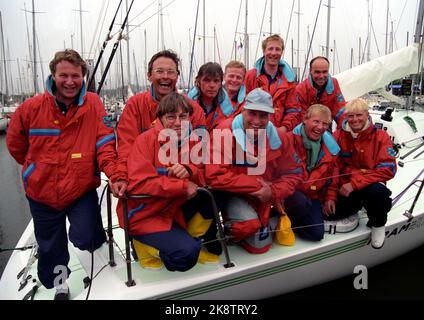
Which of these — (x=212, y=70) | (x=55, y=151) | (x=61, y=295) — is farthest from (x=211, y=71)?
(x=61, y=295)

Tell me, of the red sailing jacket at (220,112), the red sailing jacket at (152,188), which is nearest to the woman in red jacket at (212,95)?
the red sailing jacket at (220,112)

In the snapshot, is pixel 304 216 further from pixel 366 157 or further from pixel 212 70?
pixel 212 70

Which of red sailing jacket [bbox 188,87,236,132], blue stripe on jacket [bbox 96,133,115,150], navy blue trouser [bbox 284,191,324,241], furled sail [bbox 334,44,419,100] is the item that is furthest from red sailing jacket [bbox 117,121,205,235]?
furled sail [bbox 334,44,419,100]

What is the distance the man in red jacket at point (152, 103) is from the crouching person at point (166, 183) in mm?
252

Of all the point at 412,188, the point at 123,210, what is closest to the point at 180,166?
the point at 123,210

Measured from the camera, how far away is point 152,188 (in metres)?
2.36

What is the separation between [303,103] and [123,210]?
266 centimetres

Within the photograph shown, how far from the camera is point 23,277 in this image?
298cm

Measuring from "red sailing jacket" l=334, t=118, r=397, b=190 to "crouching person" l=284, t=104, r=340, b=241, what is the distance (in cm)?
26

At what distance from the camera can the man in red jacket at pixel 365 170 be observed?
3162mm

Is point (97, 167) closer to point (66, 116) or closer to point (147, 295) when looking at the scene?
point (66, 116)

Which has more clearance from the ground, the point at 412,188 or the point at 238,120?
the point at 238,120

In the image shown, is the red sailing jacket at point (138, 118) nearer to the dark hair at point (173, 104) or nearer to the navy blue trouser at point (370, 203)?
the dark hair at point (173, 104)
